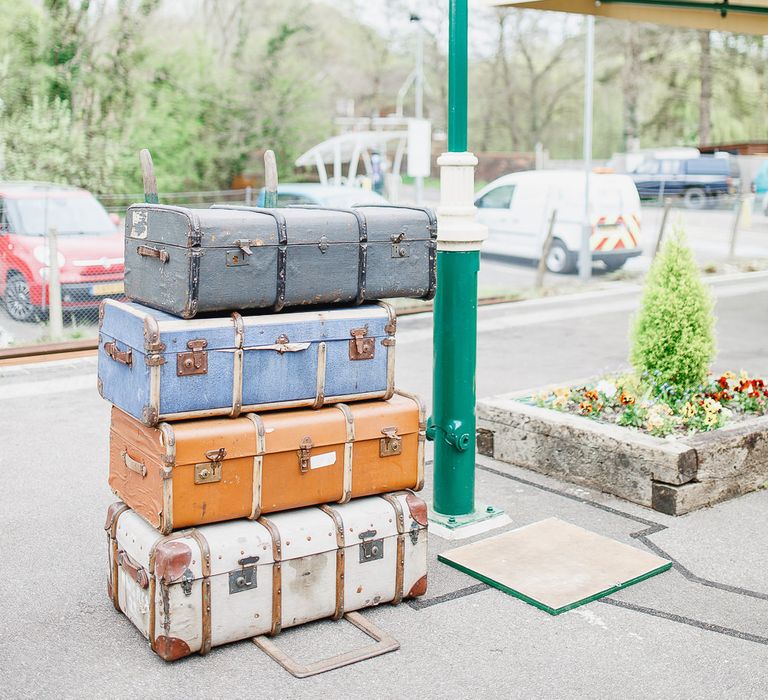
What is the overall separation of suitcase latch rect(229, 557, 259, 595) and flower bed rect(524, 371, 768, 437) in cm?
300

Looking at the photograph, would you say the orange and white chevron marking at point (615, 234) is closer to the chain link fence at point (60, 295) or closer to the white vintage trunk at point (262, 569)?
the chain link fence at point (60, 295)

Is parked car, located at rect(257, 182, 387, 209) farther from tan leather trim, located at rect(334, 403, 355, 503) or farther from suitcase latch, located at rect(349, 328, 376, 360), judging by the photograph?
tan leather trim, located at rect(334, 403, 355, 503)

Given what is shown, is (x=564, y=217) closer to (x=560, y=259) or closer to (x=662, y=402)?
(x=560, y=259)

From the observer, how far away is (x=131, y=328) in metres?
4.20

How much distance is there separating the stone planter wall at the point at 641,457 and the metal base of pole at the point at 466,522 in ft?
2.68

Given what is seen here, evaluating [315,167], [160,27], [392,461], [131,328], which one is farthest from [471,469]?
[315,167]

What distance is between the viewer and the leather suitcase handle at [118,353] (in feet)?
13.8

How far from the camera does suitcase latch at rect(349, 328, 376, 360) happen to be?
178 inches

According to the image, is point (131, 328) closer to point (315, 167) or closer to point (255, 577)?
point (255, 577)

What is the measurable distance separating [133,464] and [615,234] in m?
14.6

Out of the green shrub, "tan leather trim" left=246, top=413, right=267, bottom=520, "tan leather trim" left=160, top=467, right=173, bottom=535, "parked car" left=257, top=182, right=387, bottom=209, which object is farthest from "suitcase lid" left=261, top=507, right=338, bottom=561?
"parked car" left=257, top=182, right=387, bottom=209

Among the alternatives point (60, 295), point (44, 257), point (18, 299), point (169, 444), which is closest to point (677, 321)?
point (169, 444)

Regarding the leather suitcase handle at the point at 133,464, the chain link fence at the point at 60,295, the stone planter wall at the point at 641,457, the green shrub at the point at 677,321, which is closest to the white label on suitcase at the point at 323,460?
the leather suitcase handle at the point at 133,464

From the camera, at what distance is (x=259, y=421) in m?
4.24
